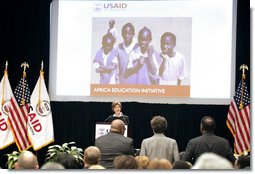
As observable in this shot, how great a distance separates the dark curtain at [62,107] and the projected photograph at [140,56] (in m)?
0.57

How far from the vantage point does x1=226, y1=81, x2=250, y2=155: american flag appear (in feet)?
23.6

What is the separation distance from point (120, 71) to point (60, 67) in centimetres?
99

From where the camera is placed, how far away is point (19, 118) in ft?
25.0

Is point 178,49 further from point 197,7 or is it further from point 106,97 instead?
point 106,97

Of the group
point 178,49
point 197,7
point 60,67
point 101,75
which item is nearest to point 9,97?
point 60,67

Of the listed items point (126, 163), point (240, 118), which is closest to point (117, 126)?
point (126, 163)

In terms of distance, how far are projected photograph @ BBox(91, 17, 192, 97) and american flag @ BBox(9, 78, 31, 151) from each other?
1.13 metres

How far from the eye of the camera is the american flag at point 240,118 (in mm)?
7195

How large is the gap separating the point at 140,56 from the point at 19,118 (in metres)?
2.14

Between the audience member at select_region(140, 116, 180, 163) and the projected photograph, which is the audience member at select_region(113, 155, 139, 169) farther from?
the projected photograph

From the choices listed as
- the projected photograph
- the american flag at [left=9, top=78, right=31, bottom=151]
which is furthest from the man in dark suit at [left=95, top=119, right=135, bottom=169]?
the american flag at [left=9, top=78, right=31, bottom=151]

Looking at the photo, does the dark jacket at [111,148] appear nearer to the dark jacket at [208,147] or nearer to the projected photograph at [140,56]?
the dark jacket at [208,147]

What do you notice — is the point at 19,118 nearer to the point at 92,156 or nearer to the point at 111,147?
the point at 111,147

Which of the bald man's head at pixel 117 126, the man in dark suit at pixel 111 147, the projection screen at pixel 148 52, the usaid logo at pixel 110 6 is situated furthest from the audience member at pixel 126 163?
the usaid logo at pixel 110 6
